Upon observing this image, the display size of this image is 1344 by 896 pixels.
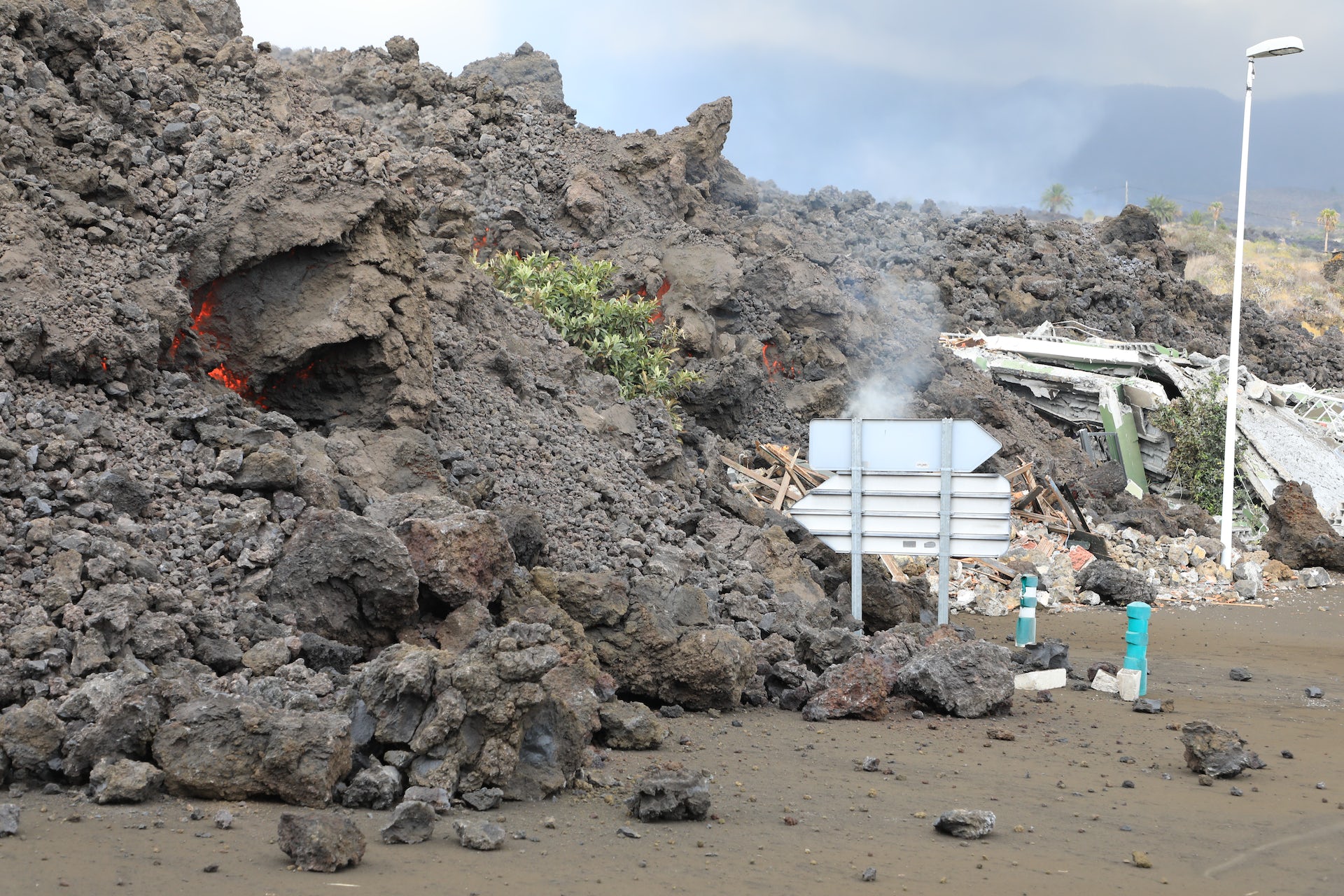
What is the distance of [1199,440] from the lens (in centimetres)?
2106

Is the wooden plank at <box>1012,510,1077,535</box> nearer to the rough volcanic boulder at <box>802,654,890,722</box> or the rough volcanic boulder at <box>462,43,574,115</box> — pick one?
the rough volcanic boulder at <box>802,654,890,722</box>

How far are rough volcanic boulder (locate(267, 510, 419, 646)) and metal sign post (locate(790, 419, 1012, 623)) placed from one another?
169 inches

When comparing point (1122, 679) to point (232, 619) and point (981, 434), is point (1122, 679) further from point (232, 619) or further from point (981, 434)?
point (232, 619)

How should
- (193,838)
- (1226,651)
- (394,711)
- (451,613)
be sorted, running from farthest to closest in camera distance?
(1226,651), (451,613), (394,711), (193,838)

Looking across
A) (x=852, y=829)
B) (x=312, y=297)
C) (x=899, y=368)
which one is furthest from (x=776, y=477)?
(x=852, y=829)

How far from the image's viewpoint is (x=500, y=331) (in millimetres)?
A: 12609

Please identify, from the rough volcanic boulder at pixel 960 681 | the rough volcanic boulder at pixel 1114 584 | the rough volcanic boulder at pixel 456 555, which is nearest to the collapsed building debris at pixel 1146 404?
the rough volcanic boulder at pixel 1114 584

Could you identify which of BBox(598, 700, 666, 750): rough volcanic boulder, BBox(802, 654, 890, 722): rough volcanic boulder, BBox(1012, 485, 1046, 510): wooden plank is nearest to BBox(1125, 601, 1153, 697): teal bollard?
BBox(802, 654, 890, 722): rough volcanic boulder

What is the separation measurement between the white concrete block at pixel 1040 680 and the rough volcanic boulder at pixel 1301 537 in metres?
10.6

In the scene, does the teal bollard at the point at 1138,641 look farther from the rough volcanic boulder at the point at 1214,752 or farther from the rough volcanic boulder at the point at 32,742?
the rough volcanic boulder at the point at 32,742

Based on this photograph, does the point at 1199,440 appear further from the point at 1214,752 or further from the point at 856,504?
the point at 1214,752

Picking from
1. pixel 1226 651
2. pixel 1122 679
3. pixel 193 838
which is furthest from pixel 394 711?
pixel 1226 651

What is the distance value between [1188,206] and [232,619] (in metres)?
212

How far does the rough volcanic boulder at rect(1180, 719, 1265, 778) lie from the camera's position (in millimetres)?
6137
